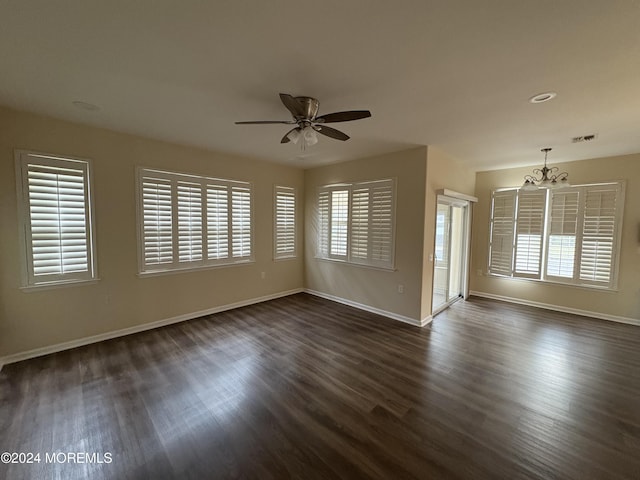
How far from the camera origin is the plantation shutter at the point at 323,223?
17.0ft

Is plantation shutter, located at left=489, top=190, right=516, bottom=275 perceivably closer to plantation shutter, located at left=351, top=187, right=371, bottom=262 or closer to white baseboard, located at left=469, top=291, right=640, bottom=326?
white baseboard, located at left=469, top=291, right=640, bottom=326

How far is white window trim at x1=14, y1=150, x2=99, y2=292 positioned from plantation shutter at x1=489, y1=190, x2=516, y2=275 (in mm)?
6725

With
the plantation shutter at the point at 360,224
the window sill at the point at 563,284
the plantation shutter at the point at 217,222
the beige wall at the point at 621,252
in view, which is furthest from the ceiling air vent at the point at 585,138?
the plantation shutter at the point at 217,222

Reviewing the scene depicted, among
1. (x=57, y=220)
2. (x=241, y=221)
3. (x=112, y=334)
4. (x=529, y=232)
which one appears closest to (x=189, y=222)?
(x=241, y=221)

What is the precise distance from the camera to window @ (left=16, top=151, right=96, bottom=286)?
2.78m

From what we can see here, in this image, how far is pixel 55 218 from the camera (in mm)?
2924

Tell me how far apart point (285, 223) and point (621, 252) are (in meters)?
5.70

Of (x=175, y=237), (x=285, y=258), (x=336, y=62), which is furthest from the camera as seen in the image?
(x=285, y=258)

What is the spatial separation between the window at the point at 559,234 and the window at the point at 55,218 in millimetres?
6798

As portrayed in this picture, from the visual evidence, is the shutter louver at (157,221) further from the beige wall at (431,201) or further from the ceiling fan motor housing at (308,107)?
the beige wall at (431,201)

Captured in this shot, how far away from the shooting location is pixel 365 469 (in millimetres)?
1635

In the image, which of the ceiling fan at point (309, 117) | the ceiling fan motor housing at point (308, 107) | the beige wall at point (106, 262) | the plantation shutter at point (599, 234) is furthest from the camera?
the plantation shutter at point (599, 234)

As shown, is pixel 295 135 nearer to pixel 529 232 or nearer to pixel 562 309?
pixel 529 232

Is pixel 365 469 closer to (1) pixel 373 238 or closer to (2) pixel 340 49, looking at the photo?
(2) pixel 340 49
